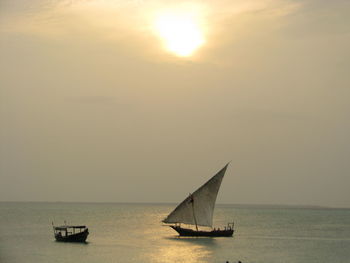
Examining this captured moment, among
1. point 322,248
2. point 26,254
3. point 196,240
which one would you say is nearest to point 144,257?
point 26,254

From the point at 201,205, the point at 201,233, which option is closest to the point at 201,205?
the point at 201,205

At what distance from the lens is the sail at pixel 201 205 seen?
64.2 metres

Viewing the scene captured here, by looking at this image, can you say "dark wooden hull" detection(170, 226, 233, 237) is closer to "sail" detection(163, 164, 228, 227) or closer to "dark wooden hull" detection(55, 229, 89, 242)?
"sail" detection(163, 164, 228, 227)

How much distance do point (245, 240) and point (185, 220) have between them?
34.1 ft

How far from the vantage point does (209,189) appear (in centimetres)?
6444

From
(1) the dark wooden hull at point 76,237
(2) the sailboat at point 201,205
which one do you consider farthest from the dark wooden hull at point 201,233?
(1) the dark wooden hull at point 76,237

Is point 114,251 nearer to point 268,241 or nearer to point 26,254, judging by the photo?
point 26,254

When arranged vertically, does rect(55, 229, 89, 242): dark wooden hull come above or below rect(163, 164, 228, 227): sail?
below

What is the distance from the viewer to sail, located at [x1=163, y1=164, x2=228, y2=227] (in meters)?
64.2

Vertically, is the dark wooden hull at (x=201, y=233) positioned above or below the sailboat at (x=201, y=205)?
below

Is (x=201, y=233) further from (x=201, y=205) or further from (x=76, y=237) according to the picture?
(x=76, y=237)

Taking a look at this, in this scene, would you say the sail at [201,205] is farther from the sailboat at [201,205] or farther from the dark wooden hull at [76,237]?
the dark wooden hull at [76,237]

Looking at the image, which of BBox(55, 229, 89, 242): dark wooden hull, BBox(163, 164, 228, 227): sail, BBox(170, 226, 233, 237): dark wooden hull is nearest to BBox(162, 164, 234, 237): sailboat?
BBox(163, 164, 228, 227): sail

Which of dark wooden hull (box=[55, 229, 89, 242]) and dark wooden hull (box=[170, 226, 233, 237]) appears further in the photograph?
dark wooden hull (box=[170, 226, 233, 237])
